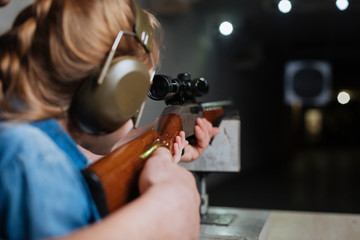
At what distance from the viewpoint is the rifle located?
540mm

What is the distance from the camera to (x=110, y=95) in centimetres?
58

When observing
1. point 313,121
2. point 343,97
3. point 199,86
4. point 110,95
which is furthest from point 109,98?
point 313,121

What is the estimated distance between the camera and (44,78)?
0.57 m

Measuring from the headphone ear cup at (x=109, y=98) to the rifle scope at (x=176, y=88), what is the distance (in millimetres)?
265

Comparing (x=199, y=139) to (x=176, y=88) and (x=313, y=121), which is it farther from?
(x=313, y=121)

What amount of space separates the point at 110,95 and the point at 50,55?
0.10 metres

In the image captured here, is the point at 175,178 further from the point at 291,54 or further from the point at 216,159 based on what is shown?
the point at 291,54

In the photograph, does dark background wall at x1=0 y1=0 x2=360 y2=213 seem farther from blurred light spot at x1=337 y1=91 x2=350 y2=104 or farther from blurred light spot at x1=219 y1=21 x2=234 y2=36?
blurred light spot at x1=337 y1=91 x2=350 y2=104

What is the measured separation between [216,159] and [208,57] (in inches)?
91.2

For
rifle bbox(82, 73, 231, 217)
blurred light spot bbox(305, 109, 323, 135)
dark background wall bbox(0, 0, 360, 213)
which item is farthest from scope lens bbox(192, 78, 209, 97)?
blurred light spot bbox(305, 109, 323, 135)

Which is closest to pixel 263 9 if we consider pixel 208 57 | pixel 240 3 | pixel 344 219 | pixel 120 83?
pixel 240 3

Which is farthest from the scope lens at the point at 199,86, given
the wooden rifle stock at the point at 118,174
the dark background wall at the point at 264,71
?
the wooden rifle stock at the point at 118,174

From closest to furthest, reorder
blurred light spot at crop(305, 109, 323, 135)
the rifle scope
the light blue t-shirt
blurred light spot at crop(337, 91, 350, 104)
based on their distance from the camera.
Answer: the light blue t-shirt → the rifle scope → blurred light spot at crop(337, 91, 350, 104) → blurred light spot at crop(305, 109, 323, 135)

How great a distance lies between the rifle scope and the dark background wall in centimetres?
6
